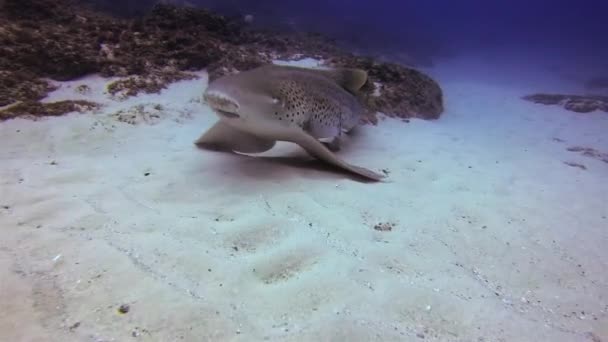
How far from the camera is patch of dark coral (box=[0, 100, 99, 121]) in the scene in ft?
16.3

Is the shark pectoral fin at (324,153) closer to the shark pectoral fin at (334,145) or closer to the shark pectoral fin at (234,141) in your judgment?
the shark pectoral fin at (234,141)

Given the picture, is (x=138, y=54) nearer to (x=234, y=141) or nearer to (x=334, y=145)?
(x=234, y=141)

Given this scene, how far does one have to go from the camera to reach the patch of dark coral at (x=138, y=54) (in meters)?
6.13

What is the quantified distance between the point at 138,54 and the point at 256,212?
21.6ft

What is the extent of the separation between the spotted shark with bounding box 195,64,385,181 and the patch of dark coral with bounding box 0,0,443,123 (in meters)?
2.41

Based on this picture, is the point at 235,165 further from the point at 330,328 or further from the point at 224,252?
the point at 330,328

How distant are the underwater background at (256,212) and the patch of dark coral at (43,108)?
33 millimetres

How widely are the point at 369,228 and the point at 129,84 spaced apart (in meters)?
5.91

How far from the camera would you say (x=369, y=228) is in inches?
123

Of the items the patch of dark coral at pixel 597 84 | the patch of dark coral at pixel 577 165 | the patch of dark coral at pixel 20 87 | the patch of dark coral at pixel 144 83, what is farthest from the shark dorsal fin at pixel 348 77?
the patch of dark coral at pixel 597 84

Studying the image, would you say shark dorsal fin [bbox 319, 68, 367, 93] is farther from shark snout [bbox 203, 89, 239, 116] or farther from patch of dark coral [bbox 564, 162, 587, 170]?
patch of dark coral [bbox 564, 162, 587, 170]

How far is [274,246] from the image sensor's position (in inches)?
105

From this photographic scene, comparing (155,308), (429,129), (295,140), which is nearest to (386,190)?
(295,140)

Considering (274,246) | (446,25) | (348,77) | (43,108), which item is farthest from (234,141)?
(446,25)
